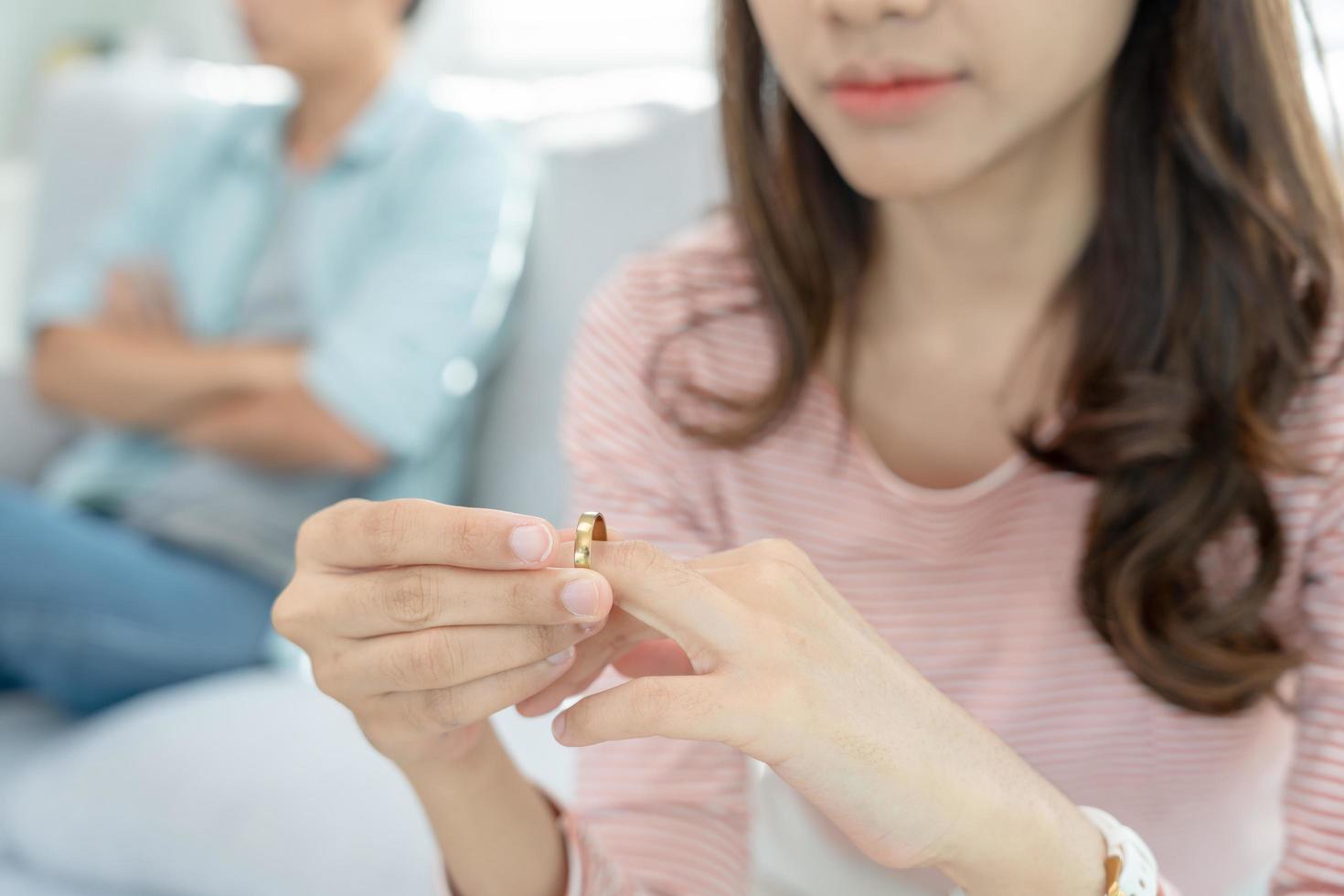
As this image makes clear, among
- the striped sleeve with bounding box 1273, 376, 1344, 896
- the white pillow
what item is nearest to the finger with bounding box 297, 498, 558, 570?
the striped sleeve with bounding box 1273, 376, 1344, 896

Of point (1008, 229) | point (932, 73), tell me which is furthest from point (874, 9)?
point (1008, 229)

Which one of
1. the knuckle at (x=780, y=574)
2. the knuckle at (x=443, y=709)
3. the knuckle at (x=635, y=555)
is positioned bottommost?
the knuckle at (x=443, y=709)

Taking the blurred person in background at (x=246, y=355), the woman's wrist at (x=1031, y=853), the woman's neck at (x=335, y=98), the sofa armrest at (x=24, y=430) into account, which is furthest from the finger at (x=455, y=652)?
the sofa armrest at (x=24, y=430)

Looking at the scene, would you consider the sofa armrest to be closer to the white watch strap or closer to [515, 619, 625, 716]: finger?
[515, 619, 625, 716]: finger

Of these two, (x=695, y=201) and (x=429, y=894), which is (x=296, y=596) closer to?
(x=429, y=894)

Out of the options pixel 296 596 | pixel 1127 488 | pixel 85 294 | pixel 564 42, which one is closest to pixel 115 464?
pixel 85 294

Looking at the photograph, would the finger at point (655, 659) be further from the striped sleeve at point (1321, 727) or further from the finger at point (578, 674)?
the striped sleeve at point (1321, 727)

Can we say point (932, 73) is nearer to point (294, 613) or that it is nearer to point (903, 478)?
point (903, 478)

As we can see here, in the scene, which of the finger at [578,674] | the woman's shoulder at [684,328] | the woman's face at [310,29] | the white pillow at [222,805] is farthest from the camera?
the woman's face at [310,29]
